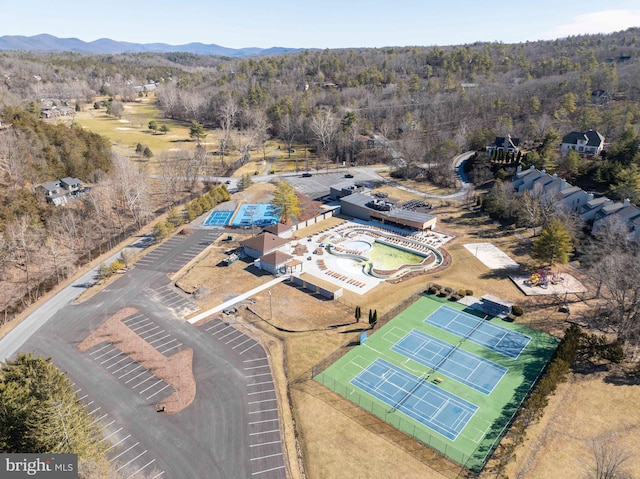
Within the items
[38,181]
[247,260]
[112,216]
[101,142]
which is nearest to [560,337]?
[247,260]

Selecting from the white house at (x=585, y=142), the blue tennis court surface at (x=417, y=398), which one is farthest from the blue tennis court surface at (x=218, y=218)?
the white house at (x=585, y=142)

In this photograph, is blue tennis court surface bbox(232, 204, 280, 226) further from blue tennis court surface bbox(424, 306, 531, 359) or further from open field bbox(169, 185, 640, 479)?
blue tennis court surface bbox(424, 306, 531, 359)

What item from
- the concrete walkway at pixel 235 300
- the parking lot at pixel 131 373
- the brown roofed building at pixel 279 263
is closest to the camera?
the parking lot at pixel 131 373

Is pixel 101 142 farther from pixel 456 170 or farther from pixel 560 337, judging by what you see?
pixel 560 337

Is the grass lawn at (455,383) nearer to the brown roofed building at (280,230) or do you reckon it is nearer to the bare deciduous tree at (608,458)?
the bare deciduous tree at (608,458)

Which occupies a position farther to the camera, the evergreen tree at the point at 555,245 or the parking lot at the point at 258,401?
the evergreen tree at the point at 555,245

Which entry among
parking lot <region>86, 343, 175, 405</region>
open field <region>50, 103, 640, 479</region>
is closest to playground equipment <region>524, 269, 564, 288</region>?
open field <region>50, 103, 640, 479</region>
